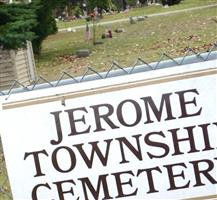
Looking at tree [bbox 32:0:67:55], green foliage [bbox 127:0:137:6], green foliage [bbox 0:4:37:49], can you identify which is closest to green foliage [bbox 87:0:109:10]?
tree [bbox 32:0:67:55]

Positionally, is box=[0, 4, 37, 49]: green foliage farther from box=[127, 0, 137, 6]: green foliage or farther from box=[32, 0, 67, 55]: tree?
box=[127, 0, 137, 6]: green foliage

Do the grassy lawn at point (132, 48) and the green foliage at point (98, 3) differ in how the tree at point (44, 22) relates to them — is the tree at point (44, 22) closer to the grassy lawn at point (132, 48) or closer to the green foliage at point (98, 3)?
the grassy lawn at point (132, 48)

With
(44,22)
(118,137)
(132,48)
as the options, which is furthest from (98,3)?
(118,137)

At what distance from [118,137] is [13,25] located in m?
7.68

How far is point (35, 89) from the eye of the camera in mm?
3605

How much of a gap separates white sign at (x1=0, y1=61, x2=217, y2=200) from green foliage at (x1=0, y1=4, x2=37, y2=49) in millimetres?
7437

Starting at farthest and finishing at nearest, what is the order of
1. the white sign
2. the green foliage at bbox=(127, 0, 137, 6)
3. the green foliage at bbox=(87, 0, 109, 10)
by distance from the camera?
the green foliage at bbox=(127, 0, 137, 6) < the green foliage at bbox=(87, 0, 109, 10) < the white sign

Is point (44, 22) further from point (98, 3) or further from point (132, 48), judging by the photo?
point (132, 48)

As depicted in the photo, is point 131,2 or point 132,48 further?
point 131,2

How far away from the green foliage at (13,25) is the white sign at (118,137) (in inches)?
293

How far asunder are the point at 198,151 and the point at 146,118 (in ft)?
1.15

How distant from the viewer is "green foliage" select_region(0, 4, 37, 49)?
35.4ft

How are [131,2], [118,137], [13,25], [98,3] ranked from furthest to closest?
[131,2] → [98,3] → [13,25] → [118,137]

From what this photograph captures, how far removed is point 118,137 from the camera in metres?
3.43
